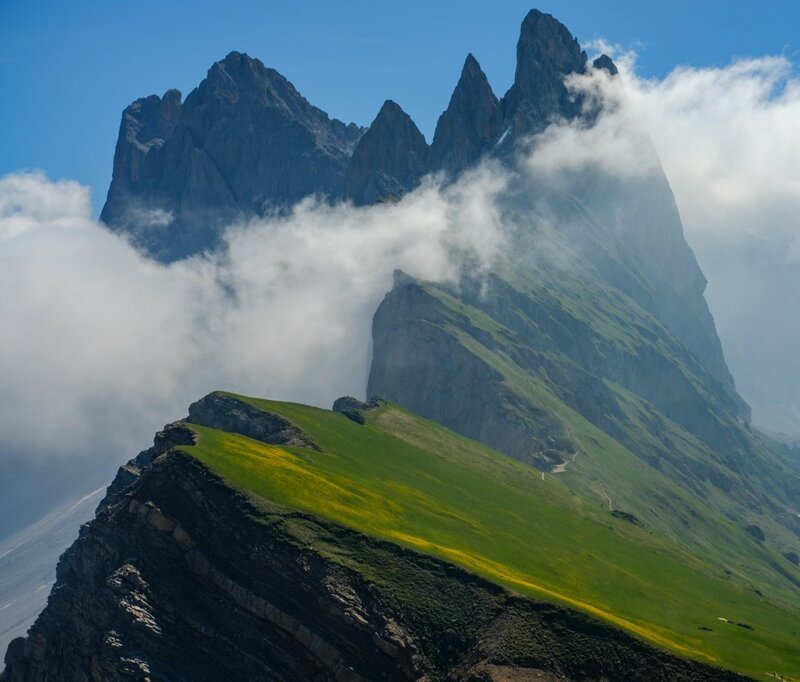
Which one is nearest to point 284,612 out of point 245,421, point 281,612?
point 281,612

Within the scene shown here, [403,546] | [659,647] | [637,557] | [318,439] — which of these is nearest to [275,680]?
[403,546]

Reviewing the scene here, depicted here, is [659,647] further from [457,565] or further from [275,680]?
[275,680]

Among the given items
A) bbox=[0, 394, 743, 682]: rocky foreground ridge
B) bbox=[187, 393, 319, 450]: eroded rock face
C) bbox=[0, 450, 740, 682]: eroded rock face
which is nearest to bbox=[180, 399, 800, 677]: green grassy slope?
bbox=[187, 393, 319, 450]: eroded rock face

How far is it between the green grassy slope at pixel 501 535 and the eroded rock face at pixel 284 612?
14.2ft

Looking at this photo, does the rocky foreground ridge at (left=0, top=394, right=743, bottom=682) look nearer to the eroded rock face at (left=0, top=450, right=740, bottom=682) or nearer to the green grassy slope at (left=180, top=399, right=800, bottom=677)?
the eroded rock face at (left=0, top=450, right=740, bottom=682)

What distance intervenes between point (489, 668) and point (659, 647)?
1749 centimetres

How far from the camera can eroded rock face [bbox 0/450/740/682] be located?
90.8m

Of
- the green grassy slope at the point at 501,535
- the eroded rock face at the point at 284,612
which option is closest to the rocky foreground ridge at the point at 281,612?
the eroded rock face at the point at 284,612

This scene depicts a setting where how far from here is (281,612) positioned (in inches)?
3787

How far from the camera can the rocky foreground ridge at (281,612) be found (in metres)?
90.8

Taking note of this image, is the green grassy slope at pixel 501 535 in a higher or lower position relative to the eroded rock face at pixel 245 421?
lower

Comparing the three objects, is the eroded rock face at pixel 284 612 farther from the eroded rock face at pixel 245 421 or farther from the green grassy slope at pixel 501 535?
the eroded rock face at pixel 245 421

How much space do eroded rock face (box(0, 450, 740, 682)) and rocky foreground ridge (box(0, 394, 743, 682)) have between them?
140 millimetres

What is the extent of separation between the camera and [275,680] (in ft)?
308
